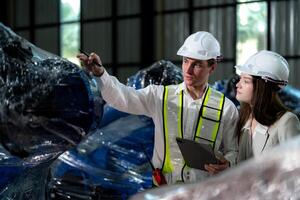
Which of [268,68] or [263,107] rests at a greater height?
[268,68]

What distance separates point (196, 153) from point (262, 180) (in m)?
1.60

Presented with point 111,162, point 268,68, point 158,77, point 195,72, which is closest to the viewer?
point 268,68

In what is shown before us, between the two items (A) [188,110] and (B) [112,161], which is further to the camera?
(B) [112,161]

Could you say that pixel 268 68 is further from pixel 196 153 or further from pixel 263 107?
pixel 196 153

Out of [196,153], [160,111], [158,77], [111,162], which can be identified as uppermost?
[158,77]

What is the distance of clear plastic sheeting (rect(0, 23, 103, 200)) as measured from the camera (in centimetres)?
202

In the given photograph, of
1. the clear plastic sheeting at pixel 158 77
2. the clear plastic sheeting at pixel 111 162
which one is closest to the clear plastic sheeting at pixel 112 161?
the clear plastic sheeting at pixel 111 162

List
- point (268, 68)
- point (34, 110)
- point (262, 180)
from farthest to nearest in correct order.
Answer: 1. point (268, 68)
2. point (34, 110)
3. point (262, 180)

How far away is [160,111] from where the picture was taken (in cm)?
274

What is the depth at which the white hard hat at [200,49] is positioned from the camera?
2709 millimetres

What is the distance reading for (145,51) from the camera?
1125 centimetres

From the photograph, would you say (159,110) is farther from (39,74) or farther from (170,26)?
(170,26)

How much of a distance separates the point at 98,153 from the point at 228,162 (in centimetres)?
109

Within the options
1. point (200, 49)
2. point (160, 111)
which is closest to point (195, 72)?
point (200, 49)
